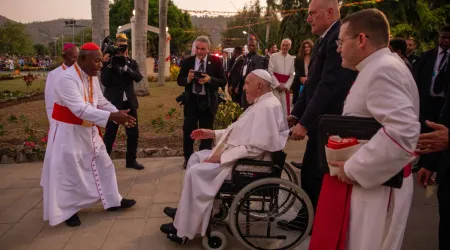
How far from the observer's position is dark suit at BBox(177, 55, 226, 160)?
562 cm

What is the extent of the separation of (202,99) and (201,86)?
20 centimetres

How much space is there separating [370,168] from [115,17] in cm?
5594

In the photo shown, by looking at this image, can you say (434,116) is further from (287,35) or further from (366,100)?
(287,35)

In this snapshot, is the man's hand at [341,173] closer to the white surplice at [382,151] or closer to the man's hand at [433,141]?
the white surplice at [382,151]

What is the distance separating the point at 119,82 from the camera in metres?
5.64

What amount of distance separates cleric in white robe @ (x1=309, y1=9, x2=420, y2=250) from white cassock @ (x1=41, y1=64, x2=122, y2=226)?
2.54m

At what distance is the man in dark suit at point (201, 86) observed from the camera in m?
5.59

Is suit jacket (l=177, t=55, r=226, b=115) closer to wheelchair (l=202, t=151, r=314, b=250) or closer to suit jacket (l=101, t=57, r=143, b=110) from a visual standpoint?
suit jacket (l=101, t=57, r=143, b=110)

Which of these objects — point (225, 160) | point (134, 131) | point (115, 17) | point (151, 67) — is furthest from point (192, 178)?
point (115, 17)

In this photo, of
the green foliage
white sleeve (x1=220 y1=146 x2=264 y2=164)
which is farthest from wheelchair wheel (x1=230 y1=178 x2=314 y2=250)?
the green foliage

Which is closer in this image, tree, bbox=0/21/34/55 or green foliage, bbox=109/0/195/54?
green foliage, bbox=109/0/195/54

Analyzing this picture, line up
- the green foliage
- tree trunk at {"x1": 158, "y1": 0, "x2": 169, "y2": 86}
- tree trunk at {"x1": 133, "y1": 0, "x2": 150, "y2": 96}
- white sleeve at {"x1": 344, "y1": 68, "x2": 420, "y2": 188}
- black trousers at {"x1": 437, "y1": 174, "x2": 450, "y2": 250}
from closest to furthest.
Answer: white sleeve at {"x1": 344, "y1": 68, "x2": 420, "y2": 188} → black trousers at {"x1": 437, "y1": 174, "x2": 450, "y2": 250} → tree trunk at {"x1": 133, "y1": 0, "x2": 150, "y2": 96} → tree trunk at {"x1": 158, "y1": 0, "x2": 169, "y2": 86} → the green foliage

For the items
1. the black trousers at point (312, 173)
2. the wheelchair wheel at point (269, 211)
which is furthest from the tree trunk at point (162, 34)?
the wheelchair wheel at point (269, 211)

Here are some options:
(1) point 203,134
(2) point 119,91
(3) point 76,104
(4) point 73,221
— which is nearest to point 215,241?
(1) point 203,134
